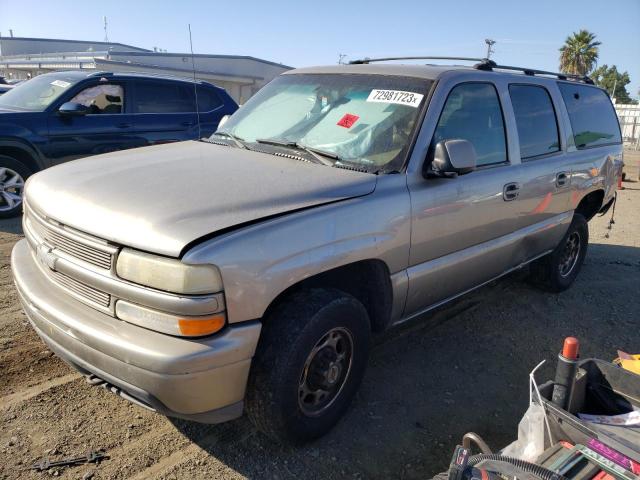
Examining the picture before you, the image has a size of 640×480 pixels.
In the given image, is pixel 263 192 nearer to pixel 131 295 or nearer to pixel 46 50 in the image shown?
pixel 131 295

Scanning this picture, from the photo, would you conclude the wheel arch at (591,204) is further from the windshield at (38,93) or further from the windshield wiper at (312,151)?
the windshield at (38,93)

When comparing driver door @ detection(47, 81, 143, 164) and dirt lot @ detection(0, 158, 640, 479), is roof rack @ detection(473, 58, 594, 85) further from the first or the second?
driver door @ detection(47, 81, 143, 164)

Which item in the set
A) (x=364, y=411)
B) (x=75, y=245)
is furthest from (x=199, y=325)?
(x=364, y=411)

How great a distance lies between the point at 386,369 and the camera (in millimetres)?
3566

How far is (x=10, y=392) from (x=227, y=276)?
1.77 m

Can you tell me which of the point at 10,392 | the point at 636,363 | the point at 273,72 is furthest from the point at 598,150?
the point at 273,72

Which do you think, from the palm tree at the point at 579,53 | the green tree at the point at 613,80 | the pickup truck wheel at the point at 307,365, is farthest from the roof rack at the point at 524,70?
the green tree at the point at 613,80

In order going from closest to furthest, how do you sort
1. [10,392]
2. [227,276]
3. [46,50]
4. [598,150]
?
1. [227,276]
2. [10,392]
3. [598,150]
4. [46,50]

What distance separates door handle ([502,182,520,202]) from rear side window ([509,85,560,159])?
287 mm

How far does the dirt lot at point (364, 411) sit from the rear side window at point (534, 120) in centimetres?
148

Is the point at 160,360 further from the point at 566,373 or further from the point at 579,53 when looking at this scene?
the point at 579,53

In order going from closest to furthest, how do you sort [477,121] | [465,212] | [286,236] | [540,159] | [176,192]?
1. [286,236]
2. [176,192]
3. [465,212]
4. [477,121]
5. [540,159]

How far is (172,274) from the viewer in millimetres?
2068

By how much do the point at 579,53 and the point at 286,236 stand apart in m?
55.7
